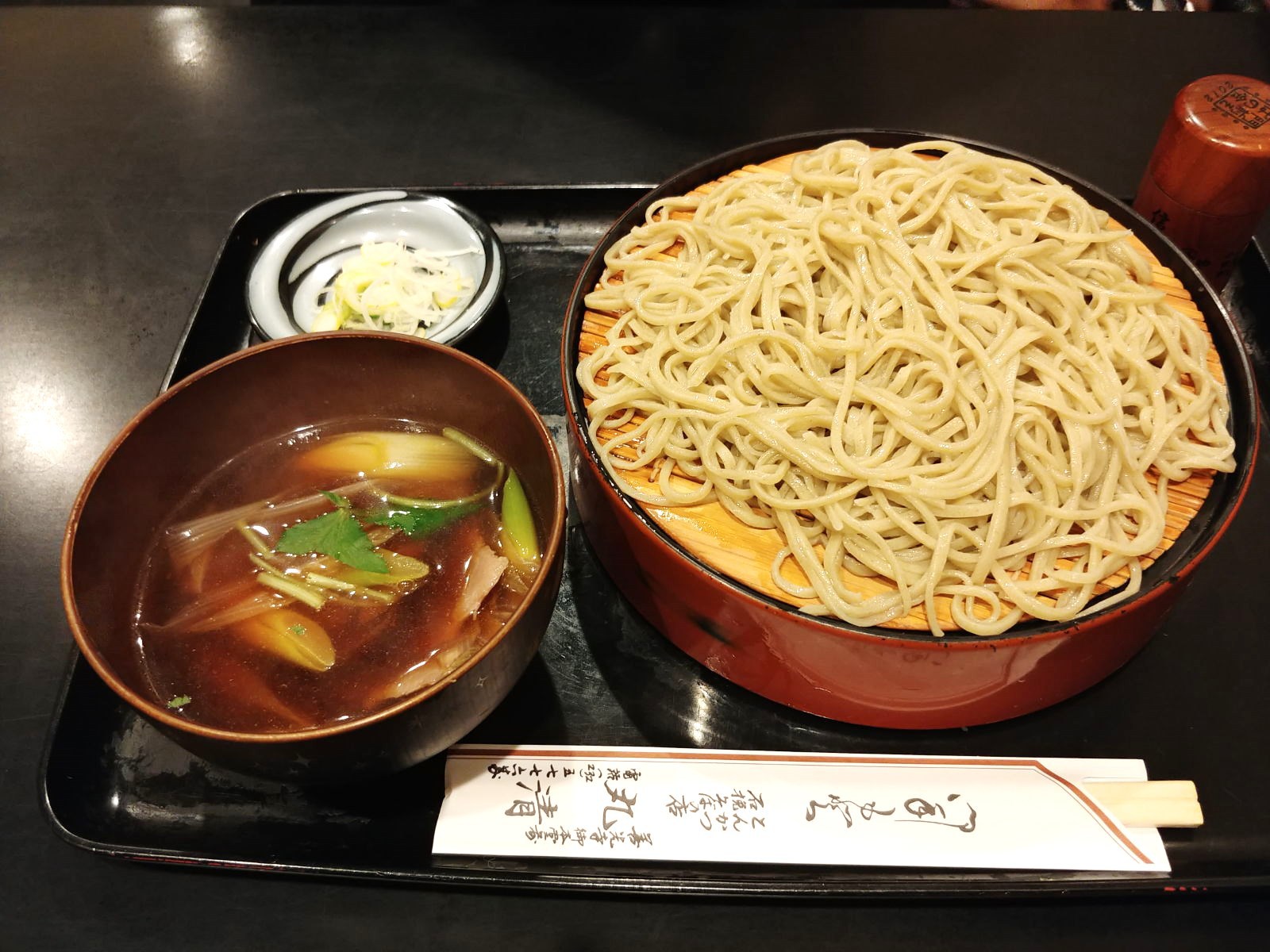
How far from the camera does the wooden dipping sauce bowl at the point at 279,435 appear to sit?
4.59 ft

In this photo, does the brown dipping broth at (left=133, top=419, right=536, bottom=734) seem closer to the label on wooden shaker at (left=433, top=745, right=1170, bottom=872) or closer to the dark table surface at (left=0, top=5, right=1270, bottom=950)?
the label on wooden shaker at (left=433, top=745, right=1170, bottom=872)

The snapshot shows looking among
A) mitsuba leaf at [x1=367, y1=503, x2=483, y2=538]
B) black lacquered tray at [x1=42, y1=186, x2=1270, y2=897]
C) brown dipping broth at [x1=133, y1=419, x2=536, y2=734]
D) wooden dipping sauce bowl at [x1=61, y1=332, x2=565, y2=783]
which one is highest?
wooden dipping sauce bowl at [x1=61, y1=332, x2=565, y2=783]

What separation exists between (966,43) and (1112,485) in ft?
8.71

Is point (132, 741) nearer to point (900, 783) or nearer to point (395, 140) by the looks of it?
point (900, 783)

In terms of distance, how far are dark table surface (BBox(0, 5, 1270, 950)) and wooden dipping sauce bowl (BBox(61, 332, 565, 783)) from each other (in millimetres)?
632

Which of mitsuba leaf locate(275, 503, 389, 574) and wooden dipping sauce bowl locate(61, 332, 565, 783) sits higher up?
wooden dipping sauce bowl locate(61, 332, 565, 783)

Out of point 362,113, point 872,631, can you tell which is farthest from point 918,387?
point 362,113

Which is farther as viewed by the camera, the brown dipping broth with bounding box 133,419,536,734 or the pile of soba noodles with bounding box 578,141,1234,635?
the pile of soba noodles with bounding box 578,141,1234,635

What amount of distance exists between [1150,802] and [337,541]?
5.51 ft

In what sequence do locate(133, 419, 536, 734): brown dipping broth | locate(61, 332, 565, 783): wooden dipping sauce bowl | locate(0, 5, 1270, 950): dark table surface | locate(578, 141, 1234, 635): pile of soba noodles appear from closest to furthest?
locate(61, 332, 565, 783): wooden dipping sauce bowl < locate(133, 419, 536, 734): brown dipping broth < locate(578, 141, 1234, 635): pile of soba noodles < locate(0, 5, 1270, 950): dark table surface

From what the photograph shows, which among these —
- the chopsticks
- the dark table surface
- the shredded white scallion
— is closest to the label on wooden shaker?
the chopsticks

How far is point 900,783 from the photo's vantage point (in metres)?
1.71

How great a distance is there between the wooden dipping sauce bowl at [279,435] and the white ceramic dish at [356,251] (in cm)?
53

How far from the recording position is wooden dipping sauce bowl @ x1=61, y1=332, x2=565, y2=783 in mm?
1399
